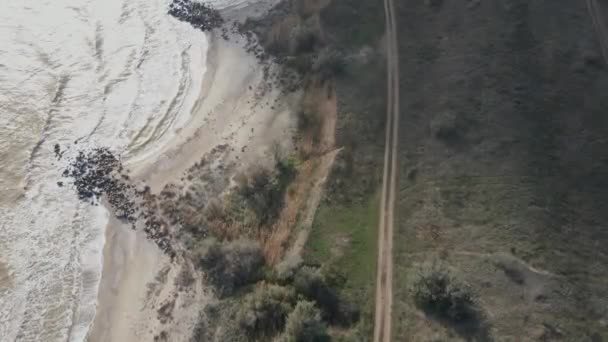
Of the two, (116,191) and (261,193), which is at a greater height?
(261,193)

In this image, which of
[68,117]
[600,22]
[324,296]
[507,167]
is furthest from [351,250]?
[600,22]

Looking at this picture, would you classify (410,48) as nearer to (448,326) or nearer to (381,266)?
(381,266)

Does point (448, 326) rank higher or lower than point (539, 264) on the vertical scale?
lower

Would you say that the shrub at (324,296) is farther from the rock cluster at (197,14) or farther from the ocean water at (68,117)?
the rock cluster at (197,14)

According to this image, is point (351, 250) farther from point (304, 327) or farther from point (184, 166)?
point (184, 166)

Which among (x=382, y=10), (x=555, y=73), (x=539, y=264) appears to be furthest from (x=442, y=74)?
(x=539, y=264)

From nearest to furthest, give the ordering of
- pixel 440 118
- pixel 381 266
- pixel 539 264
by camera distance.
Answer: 1. pixel 539 264
2. pixel 381 266
3. pixel 440 118

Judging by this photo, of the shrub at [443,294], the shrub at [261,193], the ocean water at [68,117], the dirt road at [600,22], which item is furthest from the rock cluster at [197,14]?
the shrub at [443,294]

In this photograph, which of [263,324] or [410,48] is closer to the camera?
[263,324]
